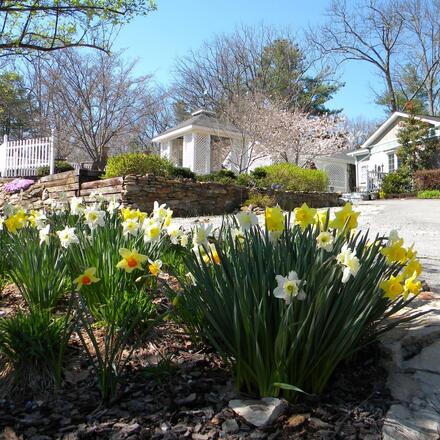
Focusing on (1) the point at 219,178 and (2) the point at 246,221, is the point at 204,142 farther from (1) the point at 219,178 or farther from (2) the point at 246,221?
(2) the point at 246,221

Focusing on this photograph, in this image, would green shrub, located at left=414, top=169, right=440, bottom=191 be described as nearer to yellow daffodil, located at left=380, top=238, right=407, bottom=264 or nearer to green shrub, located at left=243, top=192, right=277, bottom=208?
green shrub, located at left=243, top=192, right=277, bottom=208

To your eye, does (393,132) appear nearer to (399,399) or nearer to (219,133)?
(219,133)

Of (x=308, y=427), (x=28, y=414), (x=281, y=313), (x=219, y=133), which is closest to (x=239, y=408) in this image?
(x=308, y=427)

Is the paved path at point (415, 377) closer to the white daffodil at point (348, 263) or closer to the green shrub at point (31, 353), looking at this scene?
the white daffodil at point (348, 263)

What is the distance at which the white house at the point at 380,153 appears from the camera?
23.2 m

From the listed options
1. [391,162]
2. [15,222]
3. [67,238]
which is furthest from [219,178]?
[391,162]

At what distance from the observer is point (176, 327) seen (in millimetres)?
2209

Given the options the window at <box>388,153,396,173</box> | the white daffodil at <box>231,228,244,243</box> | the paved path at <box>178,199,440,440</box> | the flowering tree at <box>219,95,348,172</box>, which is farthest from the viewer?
the window at <box>388,153,396,173</box>

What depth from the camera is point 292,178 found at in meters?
14.6

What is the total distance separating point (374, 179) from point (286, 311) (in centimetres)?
2402

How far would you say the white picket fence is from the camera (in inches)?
590

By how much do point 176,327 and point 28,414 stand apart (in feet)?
2.67

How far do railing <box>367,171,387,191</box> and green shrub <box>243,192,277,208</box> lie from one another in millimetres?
12598

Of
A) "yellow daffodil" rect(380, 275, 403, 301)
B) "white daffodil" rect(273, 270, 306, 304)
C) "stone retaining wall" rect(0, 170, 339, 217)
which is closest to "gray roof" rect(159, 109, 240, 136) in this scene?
"stone retaining wall" rect(0, 170, 339, 217)
